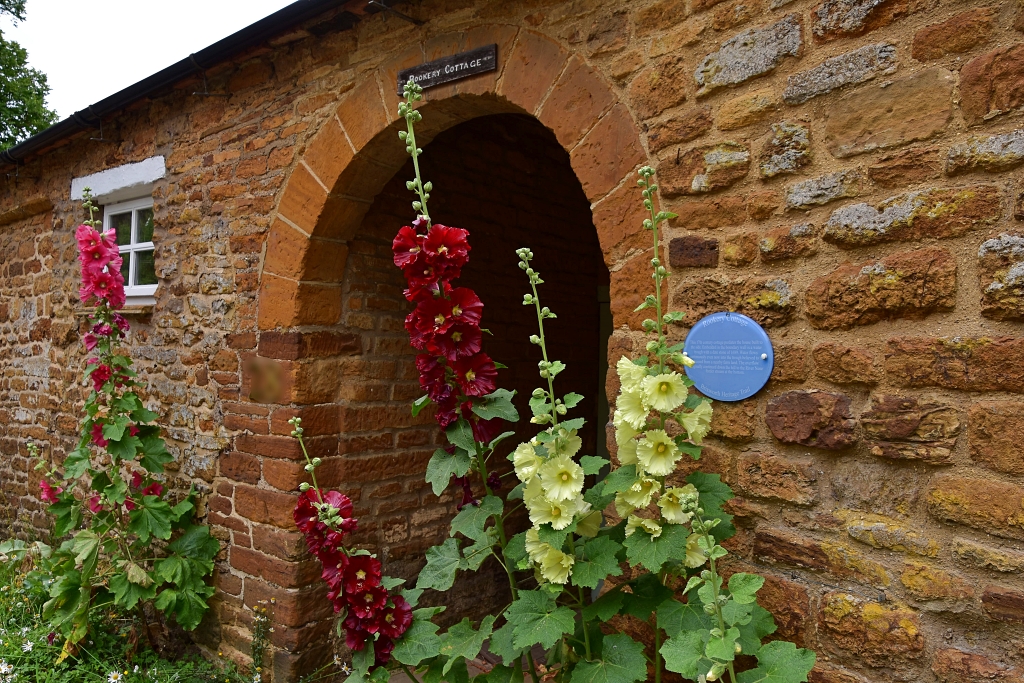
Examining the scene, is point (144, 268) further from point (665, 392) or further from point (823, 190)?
point (823, 190)

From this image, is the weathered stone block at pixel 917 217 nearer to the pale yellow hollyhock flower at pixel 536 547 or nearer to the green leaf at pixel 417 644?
the pale yellow hollyhock flower at pixel 536 547

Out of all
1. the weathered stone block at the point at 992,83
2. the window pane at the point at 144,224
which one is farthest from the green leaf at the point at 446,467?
the window pane at the point at 144,224

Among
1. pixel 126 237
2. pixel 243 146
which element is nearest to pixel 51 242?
pixel 126 237

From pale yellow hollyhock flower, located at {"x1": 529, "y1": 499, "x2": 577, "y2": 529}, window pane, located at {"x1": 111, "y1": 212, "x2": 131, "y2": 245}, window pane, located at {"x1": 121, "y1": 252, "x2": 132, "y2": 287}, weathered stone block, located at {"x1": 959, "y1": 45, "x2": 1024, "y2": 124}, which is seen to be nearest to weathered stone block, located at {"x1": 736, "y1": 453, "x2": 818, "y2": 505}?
pale yellow hollyhock flower, located at {"x1": 529, "y1": 499, "x2": 577, "y2": 529}

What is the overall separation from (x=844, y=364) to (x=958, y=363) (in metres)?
0.27

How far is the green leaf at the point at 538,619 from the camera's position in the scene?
1697mm

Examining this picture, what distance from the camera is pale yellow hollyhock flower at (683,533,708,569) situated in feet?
5.61

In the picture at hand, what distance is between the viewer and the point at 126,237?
4891 mm

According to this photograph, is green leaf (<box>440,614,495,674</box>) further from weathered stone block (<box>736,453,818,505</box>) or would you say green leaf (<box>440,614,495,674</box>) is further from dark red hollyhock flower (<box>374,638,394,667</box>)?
weathered stone block (<box>736,453,818,505</box>)

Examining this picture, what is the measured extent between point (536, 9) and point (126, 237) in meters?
3.73

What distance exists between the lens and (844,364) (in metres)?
1.86

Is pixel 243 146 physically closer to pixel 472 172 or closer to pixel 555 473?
pixel 472 172

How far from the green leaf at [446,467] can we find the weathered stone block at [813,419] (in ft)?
3.00

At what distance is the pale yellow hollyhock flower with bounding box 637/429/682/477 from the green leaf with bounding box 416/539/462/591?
2.18ft
